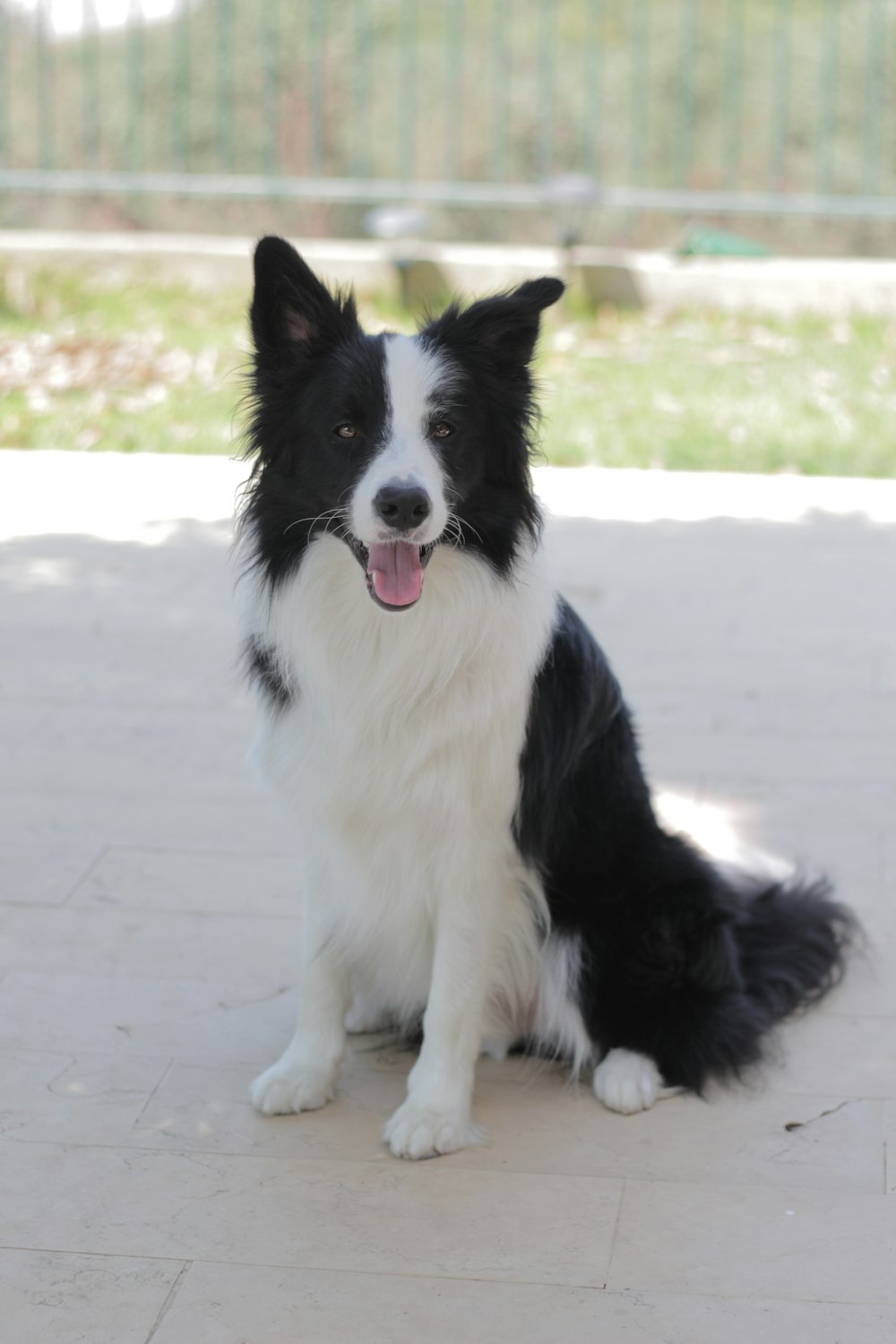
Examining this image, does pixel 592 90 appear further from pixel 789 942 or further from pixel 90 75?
pixel 789 942

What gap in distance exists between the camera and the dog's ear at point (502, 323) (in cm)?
263

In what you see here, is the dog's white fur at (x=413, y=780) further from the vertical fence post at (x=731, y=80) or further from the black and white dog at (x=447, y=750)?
the vertical fence post at (x=731, y=80)

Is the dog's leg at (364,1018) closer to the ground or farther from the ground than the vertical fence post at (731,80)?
closer to the ground

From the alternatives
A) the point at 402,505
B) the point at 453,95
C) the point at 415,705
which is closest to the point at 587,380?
the point at 453,95

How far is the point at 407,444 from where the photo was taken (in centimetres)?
255

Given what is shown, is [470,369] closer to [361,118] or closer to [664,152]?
[361,118]

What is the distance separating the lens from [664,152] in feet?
41.7

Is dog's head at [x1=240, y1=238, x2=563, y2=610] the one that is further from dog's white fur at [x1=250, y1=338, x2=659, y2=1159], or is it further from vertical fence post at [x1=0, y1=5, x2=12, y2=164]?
vertical fence post at [x1=0, y1=5, x2=12, y2=164]

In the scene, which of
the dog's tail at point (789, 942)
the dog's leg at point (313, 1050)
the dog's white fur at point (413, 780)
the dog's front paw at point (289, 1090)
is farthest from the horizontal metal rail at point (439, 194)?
the dog's front paw at point (289, 1090)

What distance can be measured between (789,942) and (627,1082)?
551 millimetres

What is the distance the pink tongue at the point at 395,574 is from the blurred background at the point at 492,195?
4791mm

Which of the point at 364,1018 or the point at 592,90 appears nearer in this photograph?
the point at 364,1018

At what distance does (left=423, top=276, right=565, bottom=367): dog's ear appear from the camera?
2633 millimetres

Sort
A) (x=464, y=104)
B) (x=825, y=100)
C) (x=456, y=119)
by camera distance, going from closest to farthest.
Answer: (x=825, y=100)
(x=456, y=119)
(x=464, y=104)
